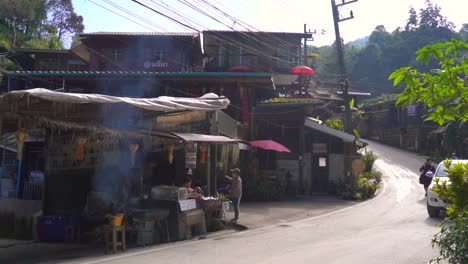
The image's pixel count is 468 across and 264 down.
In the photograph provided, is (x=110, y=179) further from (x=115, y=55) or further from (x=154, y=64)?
(x=115, y=55)

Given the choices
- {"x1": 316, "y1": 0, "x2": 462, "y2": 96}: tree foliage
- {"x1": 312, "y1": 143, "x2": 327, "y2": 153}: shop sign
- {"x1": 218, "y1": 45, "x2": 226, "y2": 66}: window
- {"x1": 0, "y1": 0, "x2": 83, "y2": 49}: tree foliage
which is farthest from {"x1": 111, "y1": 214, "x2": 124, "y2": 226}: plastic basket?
{"x1": 316, "y1": 0, "x2": 462, "y2": 96}: tree foliage

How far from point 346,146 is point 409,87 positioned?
71.7 ft

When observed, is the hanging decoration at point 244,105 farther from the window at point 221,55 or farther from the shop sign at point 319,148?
the window at point 221,55

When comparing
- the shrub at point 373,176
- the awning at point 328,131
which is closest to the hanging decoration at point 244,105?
the awning at point 328,131

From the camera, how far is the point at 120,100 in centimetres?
1069

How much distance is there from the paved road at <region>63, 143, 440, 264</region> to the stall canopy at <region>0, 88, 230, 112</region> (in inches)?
128

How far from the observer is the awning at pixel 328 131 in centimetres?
2597

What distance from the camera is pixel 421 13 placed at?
203ft

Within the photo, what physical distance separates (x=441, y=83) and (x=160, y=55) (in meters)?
26.3

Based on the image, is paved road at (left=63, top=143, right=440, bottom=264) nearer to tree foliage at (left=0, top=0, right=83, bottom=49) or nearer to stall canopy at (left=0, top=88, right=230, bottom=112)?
stall canopy at (left=0, top=88, right=230, bottom=112)

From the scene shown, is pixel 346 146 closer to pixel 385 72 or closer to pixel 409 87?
pixel 409 87

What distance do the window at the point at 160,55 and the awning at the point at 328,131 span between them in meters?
9.77

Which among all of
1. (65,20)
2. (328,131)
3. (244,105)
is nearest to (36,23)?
(65,20)

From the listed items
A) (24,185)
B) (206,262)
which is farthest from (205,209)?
(24,185)
